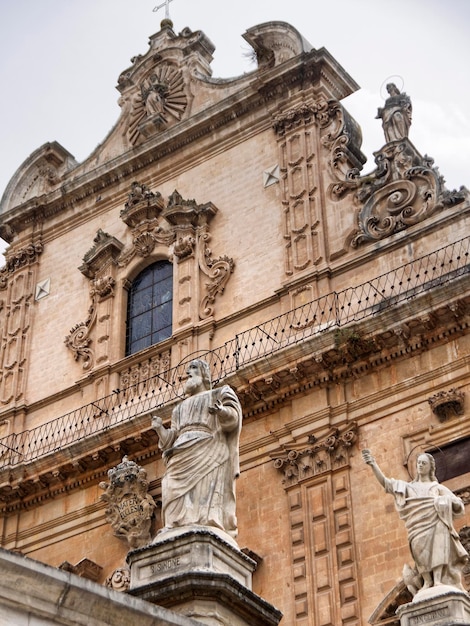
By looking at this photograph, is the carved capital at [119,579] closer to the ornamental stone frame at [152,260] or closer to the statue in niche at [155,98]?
the ornamental stone frame at [152,260]

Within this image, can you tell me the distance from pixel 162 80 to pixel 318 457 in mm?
8707

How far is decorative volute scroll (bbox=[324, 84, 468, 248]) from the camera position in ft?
52.2

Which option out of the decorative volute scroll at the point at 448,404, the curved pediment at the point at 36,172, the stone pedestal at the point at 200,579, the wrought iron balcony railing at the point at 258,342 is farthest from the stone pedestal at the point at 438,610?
the curved pediment at the point at 36,172

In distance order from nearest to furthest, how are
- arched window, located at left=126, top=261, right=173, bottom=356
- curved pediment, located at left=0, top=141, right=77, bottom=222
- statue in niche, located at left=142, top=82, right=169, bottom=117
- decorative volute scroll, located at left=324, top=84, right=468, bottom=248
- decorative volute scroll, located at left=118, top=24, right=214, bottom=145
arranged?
decorative volute scroll, located at left=324, top=84, right=468, bottom=248 → arched window, located at left=126, top=261, right=173, bottom=356 → decorative volute scroll, located at left=118, top=24, right=214, bottom=145 → statue in niche, located at left=142, top=82, right=169, bottom=117 → curved pediment, located at left=0, top=141, right=77, bottom=222

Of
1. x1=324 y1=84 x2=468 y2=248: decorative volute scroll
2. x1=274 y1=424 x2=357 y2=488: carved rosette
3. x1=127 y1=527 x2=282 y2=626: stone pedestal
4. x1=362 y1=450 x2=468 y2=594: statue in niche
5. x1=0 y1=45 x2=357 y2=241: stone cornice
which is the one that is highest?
x1=0 y1=45 x2=357 y2=241: stone cornice

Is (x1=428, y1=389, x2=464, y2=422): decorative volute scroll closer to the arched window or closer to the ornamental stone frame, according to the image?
the ornamental stone frame

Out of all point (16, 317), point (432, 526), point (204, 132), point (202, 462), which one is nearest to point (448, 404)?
point (432, 526)

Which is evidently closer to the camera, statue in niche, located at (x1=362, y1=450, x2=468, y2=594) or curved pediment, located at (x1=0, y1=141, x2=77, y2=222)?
statue in niche, located at (x1=362, y1=450, x2=468, y2=594)

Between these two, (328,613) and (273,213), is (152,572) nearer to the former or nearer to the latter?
(328,613)

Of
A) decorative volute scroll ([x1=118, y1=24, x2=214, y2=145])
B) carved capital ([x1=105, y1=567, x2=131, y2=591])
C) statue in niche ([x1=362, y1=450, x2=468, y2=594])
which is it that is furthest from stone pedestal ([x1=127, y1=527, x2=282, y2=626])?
decorative volute scroll ([x1=118, y1=24, x2=214, y2=145])

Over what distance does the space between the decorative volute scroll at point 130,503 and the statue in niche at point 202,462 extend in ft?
20.8

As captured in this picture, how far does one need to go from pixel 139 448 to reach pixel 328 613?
13.3ft

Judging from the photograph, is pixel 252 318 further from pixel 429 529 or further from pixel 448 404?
pixel 429 529

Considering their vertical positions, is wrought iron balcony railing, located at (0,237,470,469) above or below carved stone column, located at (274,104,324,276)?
below
